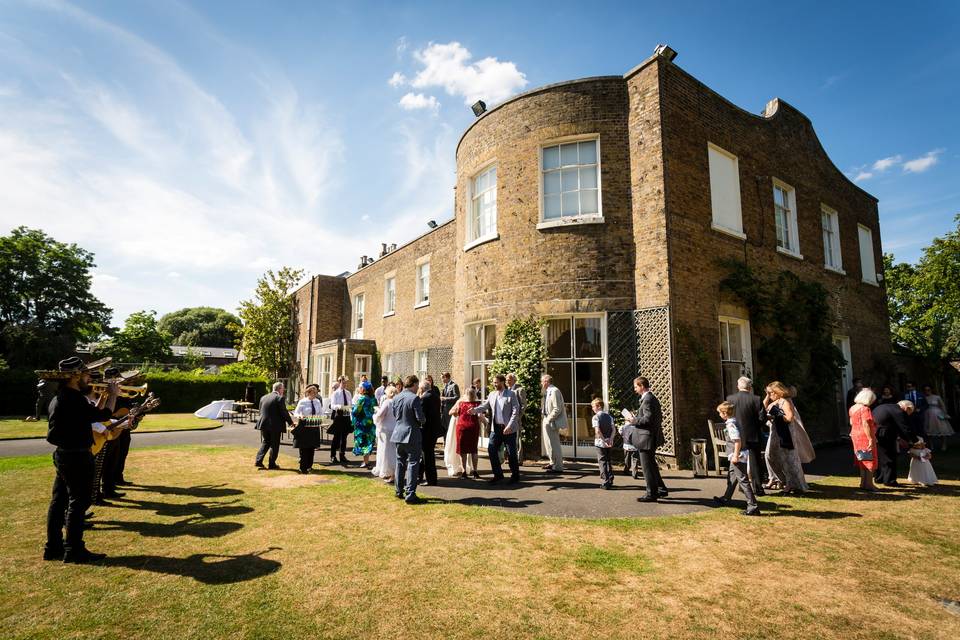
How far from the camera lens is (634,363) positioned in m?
9.80

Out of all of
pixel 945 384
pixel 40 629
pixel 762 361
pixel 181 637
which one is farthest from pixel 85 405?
Result: pixel 945 384

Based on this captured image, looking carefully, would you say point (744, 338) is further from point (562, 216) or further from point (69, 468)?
point (69, 468)

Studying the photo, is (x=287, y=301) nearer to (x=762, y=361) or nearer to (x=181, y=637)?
(x=762, y=361)

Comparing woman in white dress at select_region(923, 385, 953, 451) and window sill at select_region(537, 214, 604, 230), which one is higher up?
window sill at select_region(537, 214, 604, 230)

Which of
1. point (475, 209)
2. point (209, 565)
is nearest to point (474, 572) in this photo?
point (209, 565)

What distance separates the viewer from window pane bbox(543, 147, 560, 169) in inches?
438

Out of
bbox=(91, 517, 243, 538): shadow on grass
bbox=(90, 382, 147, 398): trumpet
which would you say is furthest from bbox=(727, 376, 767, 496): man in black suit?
bbox=(90, 382, 147, 398): trumpet

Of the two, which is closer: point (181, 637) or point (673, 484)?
point (181, 637)

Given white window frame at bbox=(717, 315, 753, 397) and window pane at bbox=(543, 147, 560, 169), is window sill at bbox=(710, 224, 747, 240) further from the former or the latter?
window pane at bbox=(543, 147, 560, 169)

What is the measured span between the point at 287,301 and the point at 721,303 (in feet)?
85.4

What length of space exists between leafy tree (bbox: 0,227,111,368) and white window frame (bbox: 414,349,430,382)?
83.1 feet

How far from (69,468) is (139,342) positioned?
50671 mm

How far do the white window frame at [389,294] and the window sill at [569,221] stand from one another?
35.5 ft

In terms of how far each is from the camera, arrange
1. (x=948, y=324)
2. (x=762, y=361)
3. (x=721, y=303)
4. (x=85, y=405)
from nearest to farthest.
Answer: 1. (x=85, y=405)
2. (x=721, y=303)
3. (x=762, y=361)
4. (x=948, y=324)
